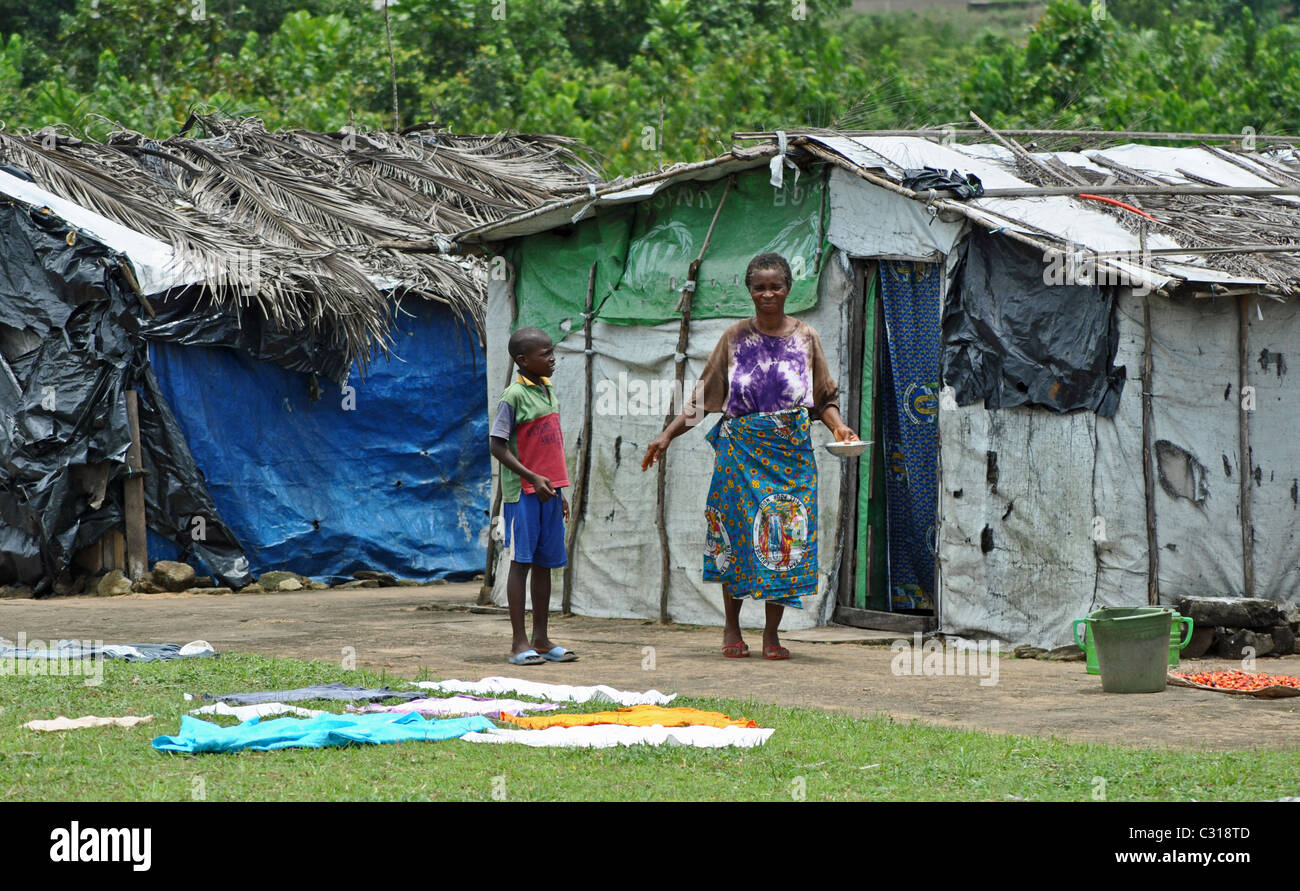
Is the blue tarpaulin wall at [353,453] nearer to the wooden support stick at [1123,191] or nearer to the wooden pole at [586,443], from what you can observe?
the wooden pole at [586,443]

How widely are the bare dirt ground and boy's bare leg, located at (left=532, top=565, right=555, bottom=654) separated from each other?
0.66ft

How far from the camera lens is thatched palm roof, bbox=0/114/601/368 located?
12641mm

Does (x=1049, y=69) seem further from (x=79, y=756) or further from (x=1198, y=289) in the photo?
(x=79, y=756)

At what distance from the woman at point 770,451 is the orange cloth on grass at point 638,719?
6.54 ft

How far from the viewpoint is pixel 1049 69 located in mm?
23672

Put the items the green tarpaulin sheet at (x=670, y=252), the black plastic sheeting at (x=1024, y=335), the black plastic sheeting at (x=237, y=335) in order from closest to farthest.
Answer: the black plastic sheeting at (x=1024, y=335) < the green tarpaulin sheet at (x=670, y=252) < the black plastic sheeting at (x=237, y=335)

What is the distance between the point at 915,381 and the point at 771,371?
1573 millimetres

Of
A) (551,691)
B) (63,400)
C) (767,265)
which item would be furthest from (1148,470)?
(63,400)

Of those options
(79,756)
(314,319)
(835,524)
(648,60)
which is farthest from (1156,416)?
(648,60)

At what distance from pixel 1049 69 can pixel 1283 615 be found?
17.3 metres

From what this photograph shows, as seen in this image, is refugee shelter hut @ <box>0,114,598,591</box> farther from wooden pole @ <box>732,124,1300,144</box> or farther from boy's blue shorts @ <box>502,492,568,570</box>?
boy's blue shorts @ <box>502,492,568,570</box>

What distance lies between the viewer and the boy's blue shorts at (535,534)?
7578 mm

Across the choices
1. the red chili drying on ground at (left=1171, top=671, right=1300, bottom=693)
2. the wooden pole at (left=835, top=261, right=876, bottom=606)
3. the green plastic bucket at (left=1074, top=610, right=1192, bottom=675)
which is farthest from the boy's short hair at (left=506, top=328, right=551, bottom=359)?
the red chili drying on ground at (left=1171, top=671, right=1300, bottom=693)

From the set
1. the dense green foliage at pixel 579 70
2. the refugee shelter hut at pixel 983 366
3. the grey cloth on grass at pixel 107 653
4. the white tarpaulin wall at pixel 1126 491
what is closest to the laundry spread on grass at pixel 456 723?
the grey cloth on grass at pixel 107 653
